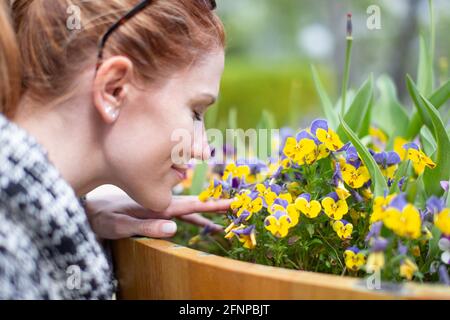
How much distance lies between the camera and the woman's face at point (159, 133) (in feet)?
4.09

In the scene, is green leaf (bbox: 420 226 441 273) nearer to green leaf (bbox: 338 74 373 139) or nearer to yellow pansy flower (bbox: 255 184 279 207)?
yellow pansy flower (bbox: 255 184 279 207)

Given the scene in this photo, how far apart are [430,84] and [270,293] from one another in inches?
37.3

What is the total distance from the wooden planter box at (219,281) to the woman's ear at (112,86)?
28 cm

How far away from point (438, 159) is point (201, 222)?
0.63 metres

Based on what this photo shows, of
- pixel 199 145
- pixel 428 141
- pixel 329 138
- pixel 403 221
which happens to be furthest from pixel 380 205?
pixel 428 141

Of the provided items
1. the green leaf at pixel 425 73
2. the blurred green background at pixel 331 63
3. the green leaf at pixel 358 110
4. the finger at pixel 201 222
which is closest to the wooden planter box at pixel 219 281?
the finger at pixel 201 222

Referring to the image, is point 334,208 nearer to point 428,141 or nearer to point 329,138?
point 329,138

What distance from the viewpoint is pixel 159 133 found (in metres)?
1.25

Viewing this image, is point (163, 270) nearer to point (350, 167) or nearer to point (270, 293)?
point (270, 293)

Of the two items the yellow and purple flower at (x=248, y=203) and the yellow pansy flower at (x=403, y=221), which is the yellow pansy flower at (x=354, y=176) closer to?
the yellow and purple flower at (x=248, y=203)

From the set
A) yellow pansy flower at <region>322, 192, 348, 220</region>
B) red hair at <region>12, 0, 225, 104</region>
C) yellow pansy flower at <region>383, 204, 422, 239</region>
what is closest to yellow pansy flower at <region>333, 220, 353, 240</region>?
yellow pansy flower at <region>322, 192, 348, 220</region>

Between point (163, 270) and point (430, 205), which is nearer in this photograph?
point (430, 205)
